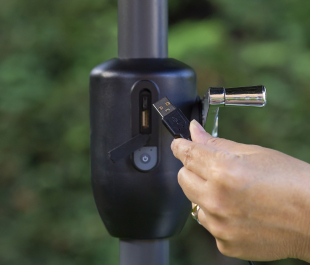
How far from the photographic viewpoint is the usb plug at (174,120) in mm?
586

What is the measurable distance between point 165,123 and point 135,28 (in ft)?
0.58

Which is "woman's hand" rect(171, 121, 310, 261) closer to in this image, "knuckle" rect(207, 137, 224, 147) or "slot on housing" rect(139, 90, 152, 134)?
"knuckle" rect(207, 137, 224, 147)

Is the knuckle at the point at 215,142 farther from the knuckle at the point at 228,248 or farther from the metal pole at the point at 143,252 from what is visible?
the metal pole at the point at 143,252

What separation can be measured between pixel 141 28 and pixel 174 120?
173mm

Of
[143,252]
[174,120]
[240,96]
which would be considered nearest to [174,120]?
[174,120]

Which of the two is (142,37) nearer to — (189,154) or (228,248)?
(189,154)

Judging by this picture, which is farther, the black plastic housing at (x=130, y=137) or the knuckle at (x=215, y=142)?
the black plastic housing at (x=130, y=137)

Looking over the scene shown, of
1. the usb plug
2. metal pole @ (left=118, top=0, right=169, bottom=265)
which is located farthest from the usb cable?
metal pole @ (left=118, top=0, right=169, bottom=265)

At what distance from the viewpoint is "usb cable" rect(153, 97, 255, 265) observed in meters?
0.59

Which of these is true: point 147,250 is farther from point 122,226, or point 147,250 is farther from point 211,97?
point 211,97

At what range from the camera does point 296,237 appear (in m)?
0.46

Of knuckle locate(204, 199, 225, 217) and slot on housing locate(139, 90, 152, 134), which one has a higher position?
slot on housing locate(139, 90, 152, 134)

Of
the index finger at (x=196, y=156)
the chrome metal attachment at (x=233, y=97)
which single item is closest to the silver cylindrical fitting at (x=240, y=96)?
the chrome metal attachment at (x=233, y=97)

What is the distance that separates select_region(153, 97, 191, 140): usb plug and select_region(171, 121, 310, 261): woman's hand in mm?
86
